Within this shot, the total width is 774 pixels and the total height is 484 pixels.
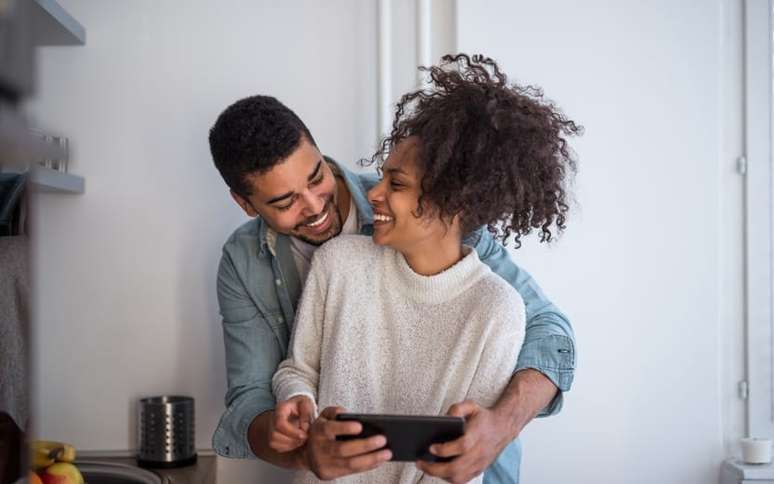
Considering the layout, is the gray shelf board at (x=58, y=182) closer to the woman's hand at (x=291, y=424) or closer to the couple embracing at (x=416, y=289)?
the couple embracing at (x=416, y=289)

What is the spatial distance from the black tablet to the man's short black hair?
521 millimetres

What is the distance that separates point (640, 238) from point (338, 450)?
3.69ft

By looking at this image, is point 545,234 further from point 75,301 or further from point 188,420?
point 75,301

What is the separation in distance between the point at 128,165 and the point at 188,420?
0.60m

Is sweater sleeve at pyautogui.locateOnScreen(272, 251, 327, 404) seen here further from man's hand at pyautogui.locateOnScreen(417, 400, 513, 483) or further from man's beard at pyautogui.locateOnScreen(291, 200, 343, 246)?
man's hand at pyautogui.locateOnScreen(417, 400, 513, 483)

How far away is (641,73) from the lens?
200cm

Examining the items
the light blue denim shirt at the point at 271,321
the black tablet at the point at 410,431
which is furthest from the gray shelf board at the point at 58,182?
the black tablet at the point at 410,431

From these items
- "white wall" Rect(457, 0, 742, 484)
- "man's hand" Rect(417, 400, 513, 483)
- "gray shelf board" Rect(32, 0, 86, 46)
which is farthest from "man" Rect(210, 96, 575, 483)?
"white wall" Rect(457, 0, 742, 484)

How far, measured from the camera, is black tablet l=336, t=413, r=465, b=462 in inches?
43.1

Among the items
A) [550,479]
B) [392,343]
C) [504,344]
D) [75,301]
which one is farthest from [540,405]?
[75,301]

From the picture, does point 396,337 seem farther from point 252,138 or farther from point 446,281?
point 252,138

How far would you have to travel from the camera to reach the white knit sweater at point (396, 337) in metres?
1.35

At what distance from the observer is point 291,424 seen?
1252 millimetres

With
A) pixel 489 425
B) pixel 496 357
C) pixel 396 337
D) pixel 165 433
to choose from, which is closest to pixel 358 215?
pixel 396 337
